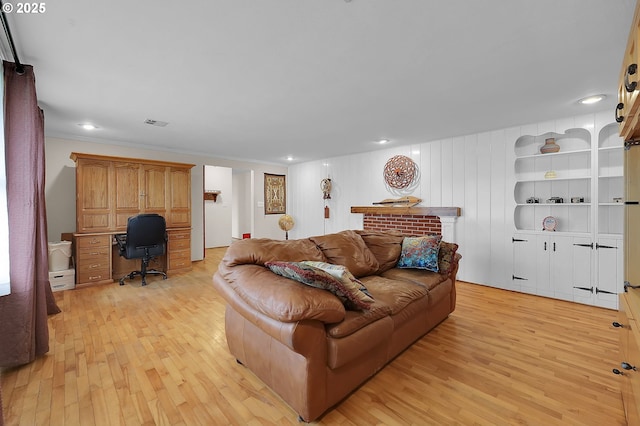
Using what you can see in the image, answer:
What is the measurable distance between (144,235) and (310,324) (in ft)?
11.9

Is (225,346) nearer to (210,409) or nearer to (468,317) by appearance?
(210,409)

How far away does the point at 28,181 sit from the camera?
2.03 metres

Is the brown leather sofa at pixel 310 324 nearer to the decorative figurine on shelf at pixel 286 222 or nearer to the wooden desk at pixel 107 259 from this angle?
the wooden desk at pixel 107 259

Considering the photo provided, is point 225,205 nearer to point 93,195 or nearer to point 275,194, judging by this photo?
point 275,194

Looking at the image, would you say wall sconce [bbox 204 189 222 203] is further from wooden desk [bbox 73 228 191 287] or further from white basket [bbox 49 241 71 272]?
white basket [bbox 49 241 71 272]

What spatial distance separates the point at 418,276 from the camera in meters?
2.68

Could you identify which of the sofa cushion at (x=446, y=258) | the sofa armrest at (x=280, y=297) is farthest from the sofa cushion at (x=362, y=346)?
the sofa cushion at (x=446, y=258)

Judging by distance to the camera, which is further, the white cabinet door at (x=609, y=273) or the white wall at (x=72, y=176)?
the white wall at (x=72, y=176)

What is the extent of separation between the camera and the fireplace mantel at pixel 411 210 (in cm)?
429

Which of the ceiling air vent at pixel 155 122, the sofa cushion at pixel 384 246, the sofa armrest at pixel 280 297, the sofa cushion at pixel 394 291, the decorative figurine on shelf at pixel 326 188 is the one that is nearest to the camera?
the sofa armrest at pixel 280 297

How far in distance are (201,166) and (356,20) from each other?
16.1 feet

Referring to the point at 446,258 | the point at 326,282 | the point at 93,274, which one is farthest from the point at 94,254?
the point at 446,258

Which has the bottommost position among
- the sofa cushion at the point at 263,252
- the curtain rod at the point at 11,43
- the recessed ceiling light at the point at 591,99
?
the sofa cushion at the point at 263,252

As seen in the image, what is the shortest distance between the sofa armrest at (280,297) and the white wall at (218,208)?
19.4ft
